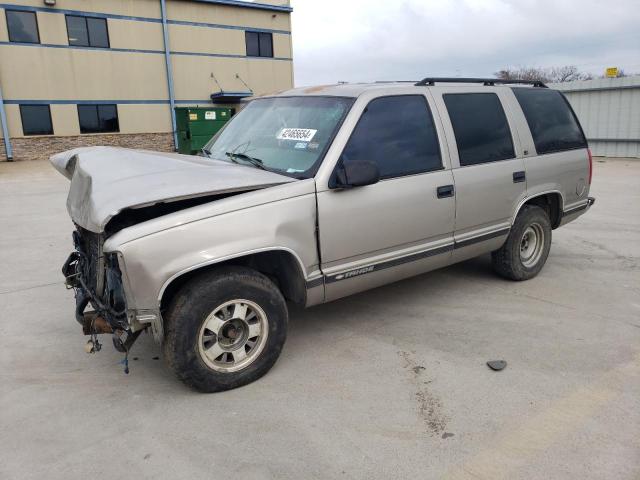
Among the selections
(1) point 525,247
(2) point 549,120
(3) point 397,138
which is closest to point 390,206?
(3) point 397,138

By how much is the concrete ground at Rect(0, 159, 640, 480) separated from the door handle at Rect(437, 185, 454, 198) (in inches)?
42.6

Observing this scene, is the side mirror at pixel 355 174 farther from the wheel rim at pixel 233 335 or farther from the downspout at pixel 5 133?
the downspout at pixel 5 133

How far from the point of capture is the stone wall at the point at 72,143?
74.8 feet

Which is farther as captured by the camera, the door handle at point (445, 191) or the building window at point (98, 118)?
Result: the building window at point (98, 118)

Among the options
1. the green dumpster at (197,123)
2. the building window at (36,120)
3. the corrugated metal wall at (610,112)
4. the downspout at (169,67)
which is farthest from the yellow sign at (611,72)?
the building window at (36,120)

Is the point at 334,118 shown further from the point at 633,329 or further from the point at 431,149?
the point at 633,329

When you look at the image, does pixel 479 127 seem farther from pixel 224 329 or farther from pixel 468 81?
pixel 224 329

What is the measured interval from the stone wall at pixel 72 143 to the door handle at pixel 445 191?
2288 centimetres

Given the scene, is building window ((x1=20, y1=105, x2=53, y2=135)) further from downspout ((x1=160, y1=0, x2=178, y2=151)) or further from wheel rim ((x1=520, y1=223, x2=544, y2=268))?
wheel rim ((x1=520, y1=223, x2=544, y2=268))

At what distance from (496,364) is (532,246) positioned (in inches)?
89.1

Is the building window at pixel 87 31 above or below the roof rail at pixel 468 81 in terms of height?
above

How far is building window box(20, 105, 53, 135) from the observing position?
22672 millimetres

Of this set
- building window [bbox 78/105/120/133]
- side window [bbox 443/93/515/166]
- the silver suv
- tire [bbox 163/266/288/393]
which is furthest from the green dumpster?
tire [bbox 163/266/288/393]

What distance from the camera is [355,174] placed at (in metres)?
3.52
